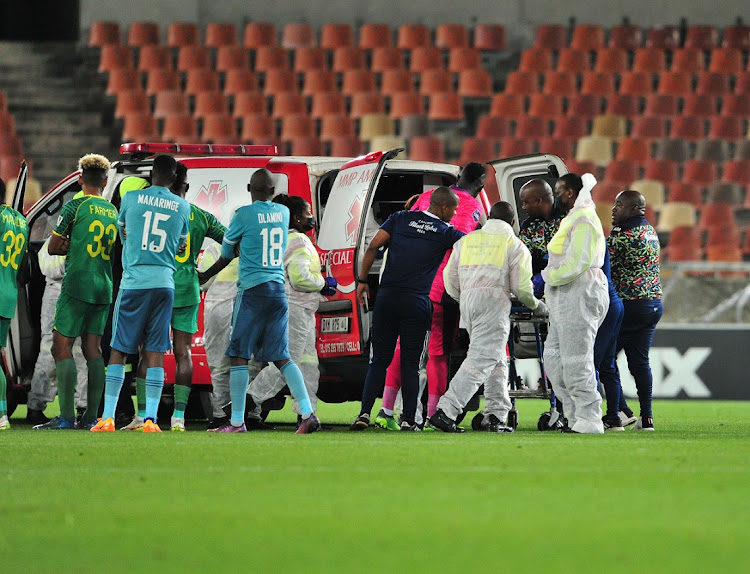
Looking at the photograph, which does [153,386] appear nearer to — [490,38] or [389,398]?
[389,398]

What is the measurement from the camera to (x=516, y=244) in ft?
30.3

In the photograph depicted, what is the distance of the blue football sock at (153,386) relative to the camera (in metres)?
8.78

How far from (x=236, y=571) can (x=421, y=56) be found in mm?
18347

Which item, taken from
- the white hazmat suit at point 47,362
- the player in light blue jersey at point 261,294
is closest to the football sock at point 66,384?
the white hazmat suit at point 47,362

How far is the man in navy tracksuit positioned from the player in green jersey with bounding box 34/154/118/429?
1.79m

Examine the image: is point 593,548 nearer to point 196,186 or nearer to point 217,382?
point 217,382

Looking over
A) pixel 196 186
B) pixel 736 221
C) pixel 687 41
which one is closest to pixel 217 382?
pixel 196 186

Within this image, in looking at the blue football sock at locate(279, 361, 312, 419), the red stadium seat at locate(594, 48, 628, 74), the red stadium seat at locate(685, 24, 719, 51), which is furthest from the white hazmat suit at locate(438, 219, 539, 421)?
the red stadium seat at locate(685, 24, 719, 51)

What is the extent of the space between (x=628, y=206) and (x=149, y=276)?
3.66m

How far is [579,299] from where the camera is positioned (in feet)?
29.8

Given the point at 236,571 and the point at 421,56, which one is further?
the point at 421,56

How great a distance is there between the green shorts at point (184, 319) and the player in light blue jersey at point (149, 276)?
0.26 meters

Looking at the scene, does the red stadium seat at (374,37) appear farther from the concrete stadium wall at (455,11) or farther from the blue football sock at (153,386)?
the blue football sock at (153,386)

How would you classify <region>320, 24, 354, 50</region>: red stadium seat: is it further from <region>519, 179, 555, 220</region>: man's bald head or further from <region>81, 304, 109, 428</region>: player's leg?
<region>81, 304, 109, 428</region>: player's leg
